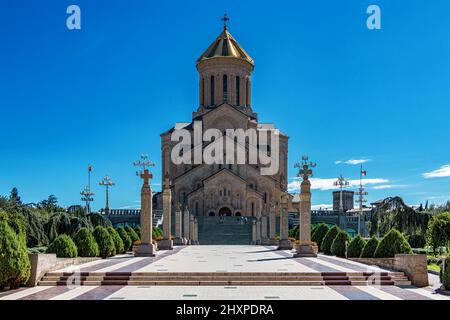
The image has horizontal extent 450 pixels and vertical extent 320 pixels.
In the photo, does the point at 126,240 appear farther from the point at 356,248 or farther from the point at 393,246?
the point at 393,246

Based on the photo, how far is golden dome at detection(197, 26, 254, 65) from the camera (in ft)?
194

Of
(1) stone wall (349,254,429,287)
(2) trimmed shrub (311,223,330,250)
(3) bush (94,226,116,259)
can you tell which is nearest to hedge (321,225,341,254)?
(2) trimmed shrub (311,223,330,250)

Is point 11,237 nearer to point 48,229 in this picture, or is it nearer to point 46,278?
point 46,278

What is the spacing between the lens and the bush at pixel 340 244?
22.6 m

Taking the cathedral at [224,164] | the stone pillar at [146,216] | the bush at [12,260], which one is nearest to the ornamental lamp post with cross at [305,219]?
the stone pillar at [146,216]

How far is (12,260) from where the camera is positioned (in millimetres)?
12773

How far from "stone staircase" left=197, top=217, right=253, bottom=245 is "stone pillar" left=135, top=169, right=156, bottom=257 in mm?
19496

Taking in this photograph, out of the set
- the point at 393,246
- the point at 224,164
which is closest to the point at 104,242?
the point at 393,246

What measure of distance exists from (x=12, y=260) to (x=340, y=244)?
45.5 feet

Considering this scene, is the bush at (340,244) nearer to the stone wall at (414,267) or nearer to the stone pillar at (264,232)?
the stone wall at (414,267)

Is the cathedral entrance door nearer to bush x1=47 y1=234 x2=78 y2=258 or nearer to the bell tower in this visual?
the bell tower

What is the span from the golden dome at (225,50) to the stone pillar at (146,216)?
38.2 meters

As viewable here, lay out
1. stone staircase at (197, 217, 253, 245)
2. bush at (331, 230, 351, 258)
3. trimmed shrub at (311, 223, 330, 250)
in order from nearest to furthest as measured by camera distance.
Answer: bush at (331, 230, 351, 258), trimmed shrub at (311, 223, 330, 250), stone staircase at (197, 217, 253, 245)
